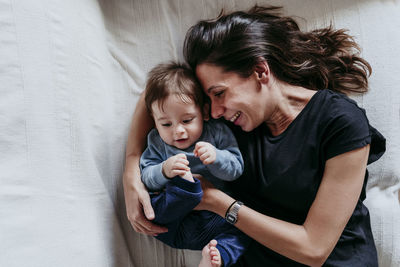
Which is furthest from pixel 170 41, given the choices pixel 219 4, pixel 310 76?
pixel 310 76

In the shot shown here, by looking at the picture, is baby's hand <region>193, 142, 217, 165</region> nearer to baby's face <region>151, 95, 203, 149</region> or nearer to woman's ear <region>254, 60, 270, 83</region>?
baby's face <region>151, 95, 203, 149</region>

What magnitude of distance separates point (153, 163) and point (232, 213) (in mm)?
321

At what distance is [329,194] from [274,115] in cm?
31

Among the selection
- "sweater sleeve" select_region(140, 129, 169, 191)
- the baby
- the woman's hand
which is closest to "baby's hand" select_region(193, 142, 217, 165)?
the baby

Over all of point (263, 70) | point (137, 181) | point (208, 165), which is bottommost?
point (137, 181)

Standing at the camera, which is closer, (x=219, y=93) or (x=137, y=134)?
(x=219, y=93)

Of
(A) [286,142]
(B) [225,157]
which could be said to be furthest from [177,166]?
(A) [286,142]

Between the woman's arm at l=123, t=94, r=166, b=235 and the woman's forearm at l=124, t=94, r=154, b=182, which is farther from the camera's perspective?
the woman's forearm at l=124, t=94, r=154, b=182

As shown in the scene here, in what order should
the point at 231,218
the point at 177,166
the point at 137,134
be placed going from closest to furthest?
the point at 177,166
the point at 231,218
the point at 137,134

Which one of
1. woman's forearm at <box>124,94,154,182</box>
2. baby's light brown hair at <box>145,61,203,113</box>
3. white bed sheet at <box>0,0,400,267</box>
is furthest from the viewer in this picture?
woman's forearm at <box>124,94,154,182</box>

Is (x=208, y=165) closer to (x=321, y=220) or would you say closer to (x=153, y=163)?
(x=153, y=163)

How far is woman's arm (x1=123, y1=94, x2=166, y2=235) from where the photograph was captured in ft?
3.66

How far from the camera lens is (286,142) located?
1.09 metres

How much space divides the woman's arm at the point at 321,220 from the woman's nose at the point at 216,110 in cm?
29
